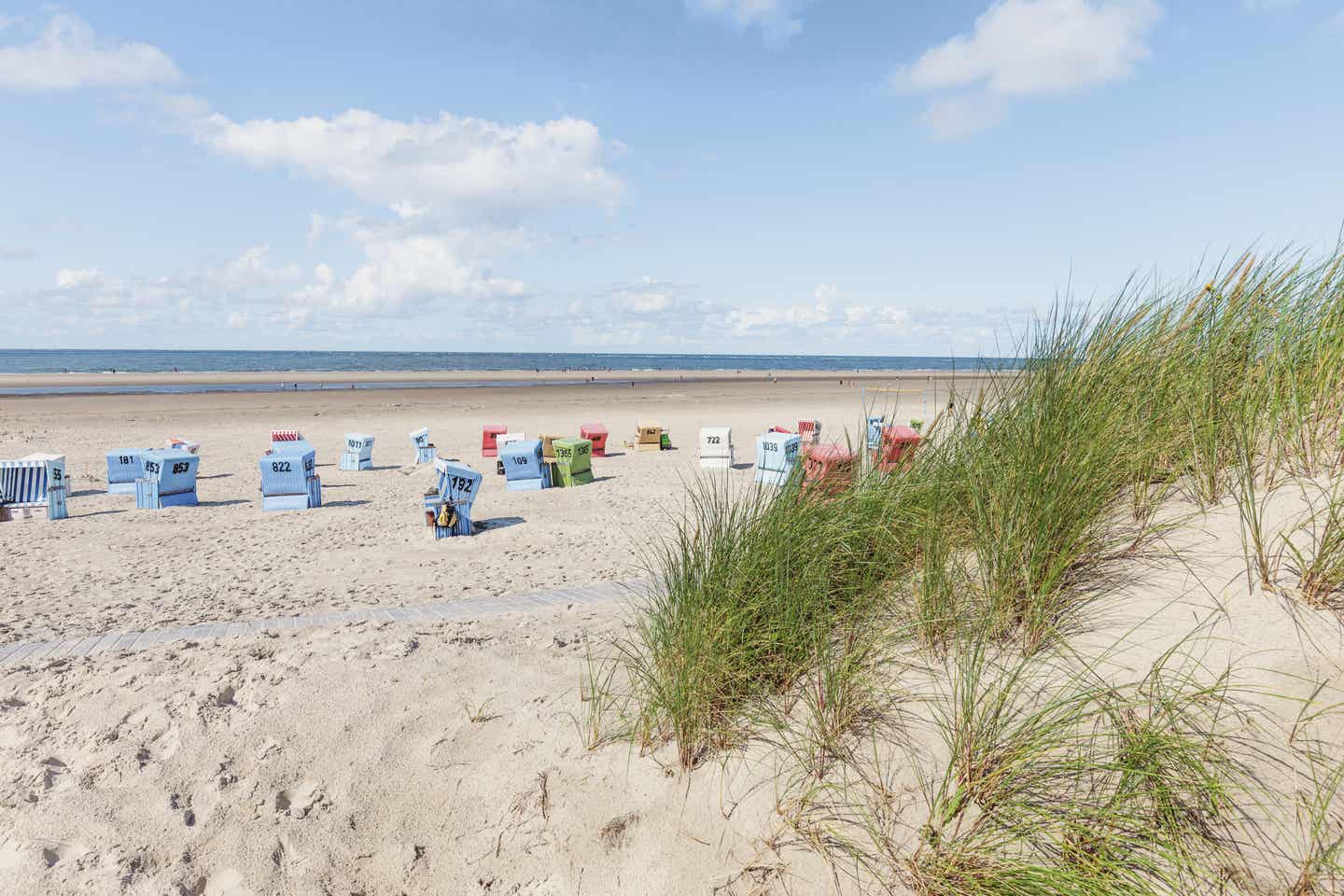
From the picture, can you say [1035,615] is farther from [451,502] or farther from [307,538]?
[307,538]

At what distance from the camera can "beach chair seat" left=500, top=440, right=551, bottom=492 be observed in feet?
43.9

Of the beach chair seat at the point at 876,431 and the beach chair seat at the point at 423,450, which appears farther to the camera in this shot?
the beach chair seat at the point at 423,450

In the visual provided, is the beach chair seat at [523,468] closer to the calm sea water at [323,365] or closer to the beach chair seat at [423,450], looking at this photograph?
the beach chair seat at [423,450]

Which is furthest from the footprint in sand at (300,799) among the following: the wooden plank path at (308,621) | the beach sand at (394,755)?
the wooden plank path at (308,621)

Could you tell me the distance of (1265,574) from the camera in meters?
3.00

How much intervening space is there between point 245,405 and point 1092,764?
37392 mm

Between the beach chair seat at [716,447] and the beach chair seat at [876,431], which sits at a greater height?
the beach chair seat at [876,431]

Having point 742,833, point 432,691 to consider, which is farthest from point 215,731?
point 742,833

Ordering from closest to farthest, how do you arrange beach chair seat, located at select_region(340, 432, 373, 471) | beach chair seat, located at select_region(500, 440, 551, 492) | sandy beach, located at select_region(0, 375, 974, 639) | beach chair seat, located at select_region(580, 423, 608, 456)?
sandy beach, located at select_region(0, 375, 974, 639)
beach chair seat, located at select_region(500, 440, 551, 492)
beach chair seat, located at select_region(340, 432, 373, 471)
beach chair seat, located at select_region(580, 423, 608, 456)

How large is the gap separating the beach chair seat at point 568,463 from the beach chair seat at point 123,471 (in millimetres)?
7621

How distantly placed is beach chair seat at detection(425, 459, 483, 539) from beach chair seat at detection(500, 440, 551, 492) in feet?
10.1

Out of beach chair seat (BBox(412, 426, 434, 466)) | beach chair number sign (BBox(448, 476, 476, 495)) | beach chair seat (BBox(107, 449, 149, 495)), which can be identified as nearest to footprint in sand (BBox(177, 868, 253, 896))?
beach chair number sign (BBox(448, 476, 476, 495))

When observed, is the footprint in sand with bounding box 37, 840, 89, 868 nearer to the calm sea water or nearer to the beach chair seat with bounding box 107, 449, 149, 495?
the beach chair seat with bounding box 107, 449, 149, 495

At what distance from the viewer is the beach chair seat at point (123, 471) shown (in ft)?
43.1
